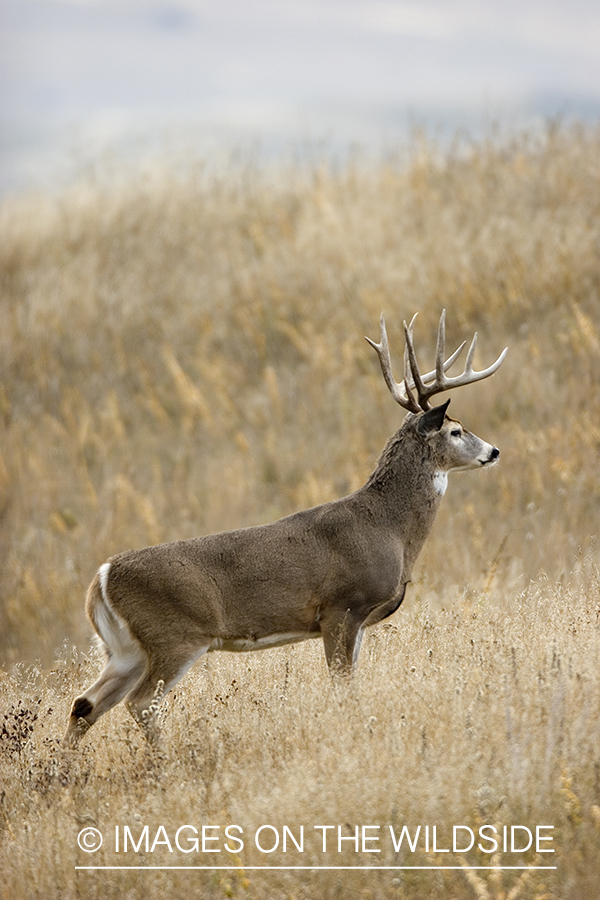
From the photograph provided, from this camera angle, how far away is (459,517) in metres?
10.9

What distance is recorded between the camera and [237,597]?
5.80 m

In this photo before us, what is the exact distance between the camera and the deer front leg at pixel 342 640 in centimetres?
575

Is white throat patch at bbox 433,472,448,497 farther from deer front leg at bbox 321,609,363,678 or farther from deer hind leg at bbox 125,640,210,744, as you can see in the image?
deer hind leg at bbox 125,640,210,744

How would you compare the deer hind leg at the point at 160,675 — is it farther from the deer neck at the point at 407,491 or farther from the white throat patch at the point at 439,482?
the white throat patch at the point at 439,482

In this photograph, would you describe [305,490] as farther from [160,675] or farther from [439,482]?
[160,675]

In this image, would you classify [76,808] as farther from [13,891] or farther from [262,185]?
[262,185]

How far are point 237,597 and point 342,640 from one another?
634 mm

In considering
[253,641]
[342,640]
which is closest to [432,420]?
[342,640]

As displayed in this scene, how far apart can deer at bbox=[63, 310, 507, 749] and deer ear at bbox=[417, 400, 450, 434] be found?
333 millimetres

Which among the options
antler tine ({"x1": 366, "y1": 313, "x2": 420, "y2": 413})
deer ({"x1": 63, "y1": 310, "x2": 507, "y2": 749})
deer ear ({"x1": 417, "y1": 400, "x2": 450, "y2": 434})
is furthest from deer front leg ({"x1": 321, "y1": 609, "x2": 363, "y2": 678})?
antler tine ({"x1": 366, "y1": 313, "x2": 420, "y2": 413})

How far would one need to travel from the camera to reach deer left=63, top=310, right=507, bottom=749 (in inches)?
225

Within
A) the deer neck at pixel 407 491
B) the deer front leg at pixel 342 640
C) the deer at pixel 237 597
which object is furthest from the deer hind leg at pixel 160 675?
the deer neck at pixel 407 491

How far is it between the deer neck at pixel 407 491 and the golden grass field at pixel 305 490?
655mm

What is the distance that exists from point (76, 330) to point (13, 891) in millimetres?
12343
